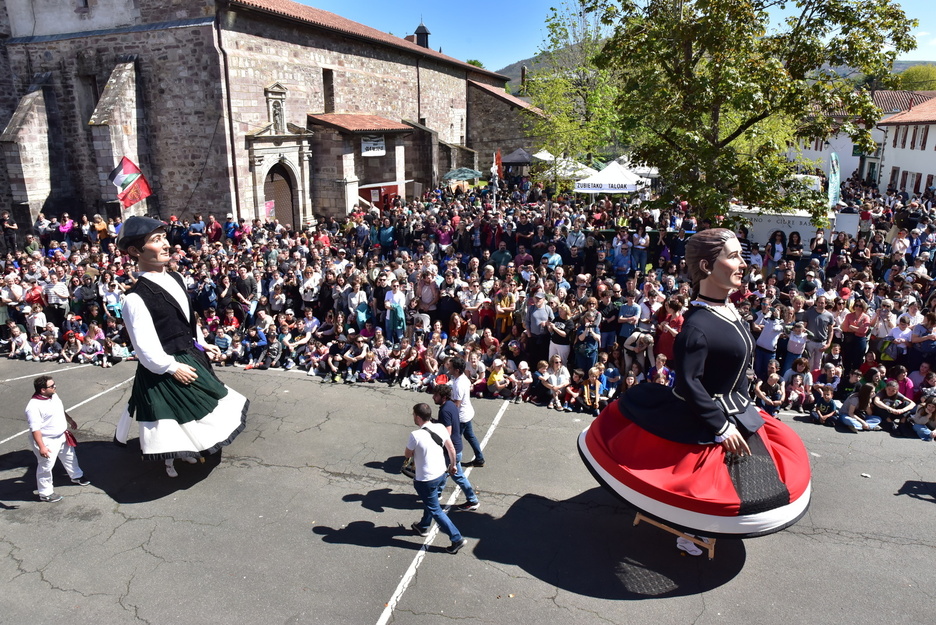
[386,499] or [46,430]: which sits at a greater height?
[46,430]

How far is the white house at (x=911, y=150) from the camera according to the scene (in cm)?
3272

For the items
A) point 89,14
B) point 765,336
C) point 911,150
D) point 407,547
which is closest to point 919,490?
point 765,336

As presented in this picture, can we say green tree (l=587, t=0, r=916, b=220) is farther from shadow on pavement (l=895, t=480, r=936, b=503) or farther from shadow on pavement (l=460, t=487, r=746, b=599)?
shadow on pavement (l=460, t=487, r=746, b=599)

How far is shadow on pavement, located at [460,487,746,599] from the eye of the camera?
4930 millimetres

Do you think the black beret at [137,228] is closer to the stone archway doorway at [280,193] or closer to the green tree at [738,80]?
the green tree at [738,80]

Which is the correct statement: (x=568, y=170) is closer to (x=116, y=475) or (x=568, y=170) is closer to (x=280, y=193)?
(x=280, y=193)

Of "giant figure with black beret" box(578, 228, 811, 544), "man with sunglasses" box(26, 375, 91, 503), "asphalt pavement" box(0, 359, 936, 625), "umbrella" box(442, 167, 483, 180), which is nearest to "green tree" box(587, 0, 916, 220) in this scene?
"asphalt pavement" box(0, 359, 936, 625)

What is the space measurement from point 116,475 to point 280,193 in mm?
15842

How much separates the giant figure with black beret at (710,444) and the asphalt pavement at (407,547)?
88 cm

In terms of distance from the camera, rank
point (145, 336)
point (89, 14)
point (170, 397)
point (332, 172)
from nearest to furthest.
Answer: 1. point (145, 336)
2. point (170, 397)
3. point (89, 14)
4. point (332, 172)

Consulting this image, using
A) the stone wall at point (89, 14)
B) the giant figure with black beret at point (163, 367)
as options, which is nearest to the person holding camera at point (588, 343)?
the giant figure with black beret at point (163, 367)

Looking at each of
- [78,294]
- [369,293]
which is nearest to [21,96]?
[78,294]

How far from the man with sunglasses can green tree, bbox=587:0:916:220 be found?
32.9 ft

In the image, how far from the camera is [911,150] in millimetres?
35375
